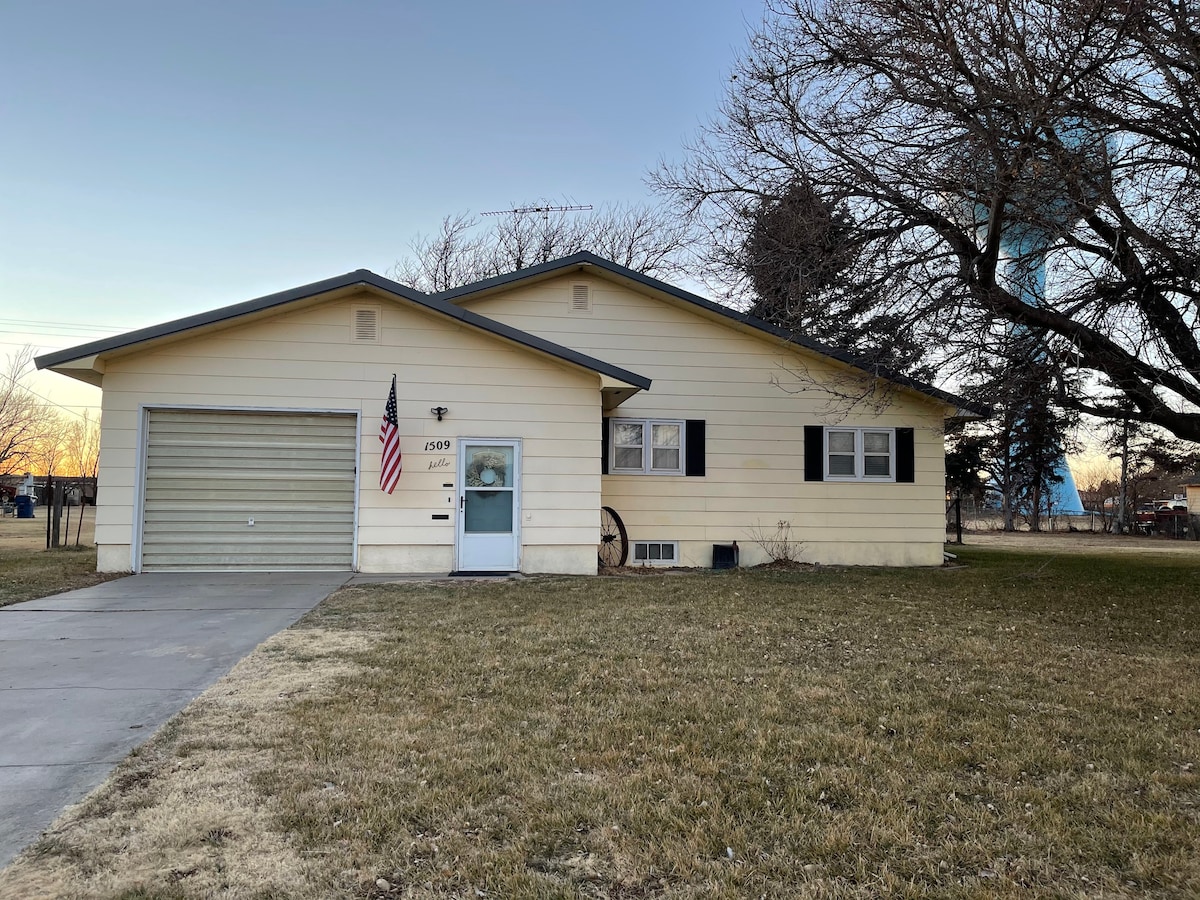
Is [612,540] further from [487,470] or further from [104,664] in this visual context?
[104,664]

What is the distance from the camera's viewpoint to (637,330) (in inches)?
525

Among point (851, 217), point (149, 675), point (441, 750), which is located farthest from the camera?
point (851, 217)

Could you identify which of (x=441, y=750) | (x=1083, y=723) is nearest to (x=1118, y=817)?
(x=1083, y=723)

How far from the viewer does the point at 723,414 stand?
13.4m

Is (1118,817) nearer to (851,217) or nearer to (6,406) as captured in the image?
(851,217)

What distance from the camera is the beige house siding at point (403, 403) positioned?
34.4 feet

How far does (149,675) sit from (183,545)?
5957 mm

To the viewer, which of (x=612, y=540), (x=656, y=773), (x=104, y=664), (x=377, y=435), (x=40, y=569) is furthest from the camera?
(x=612, y=540)

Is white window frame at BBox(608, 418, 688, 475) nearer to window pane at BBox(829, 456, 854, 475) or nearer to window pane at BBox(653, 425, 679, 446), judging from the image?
window pane at BBox(653, 425, 679, 446)

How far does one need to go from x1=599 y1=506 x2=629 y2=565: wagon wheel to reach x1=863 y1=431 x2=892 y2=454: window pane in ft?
15.0

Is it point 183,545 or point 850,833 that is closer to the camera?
point 850,833

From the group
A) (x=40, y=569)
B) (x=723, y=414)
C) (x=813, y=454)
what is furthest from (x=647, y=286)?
(x=40, y=569)

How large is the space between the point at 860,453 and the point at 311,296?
30.5ft

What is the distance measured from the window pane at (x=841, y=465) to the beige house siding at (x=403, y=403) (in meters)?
4.61
